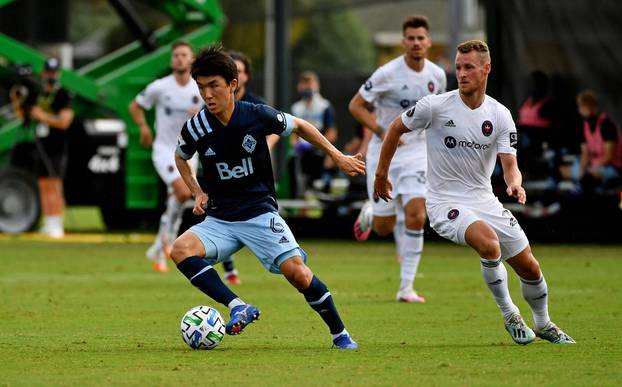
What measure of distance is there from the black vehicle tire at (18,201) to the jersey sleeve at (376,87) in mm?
9300

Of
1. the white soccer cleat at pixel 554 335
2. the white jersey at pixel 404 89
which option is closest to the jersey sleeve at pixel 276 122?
the white soccer cleat at pixel 554 335

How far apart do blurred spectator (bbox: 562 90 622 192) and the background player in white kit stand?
5911mm

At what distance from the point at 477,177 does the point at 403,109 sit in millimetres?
3841

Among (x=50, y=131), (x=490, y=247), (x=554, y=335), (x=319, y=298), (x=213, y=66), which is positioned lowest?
(x=50, y=131)

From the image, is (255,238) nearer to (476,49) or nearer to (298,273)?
(298,273)

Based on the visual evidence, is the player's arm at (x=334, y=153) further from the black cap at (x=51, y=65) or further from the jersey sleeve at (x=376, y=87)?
the black cap at (x=51, y=65)

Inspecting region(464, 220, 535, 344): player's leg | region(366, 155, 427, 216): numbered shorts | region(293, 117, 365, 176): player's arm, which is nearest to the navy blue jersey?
region(293, 117, 365, 176): player's arm

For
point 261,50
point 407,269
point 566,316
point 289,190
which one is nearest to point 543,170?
point 289,190

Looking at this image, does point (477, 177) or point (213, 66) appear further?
point (477, 177)

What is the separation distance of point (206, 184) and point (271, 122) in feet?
1.99

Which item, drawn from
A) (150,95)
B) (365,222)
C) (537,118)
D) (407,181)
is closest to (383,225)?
(365,222)

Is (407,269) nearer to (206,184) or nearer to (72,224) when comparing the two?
(206,184)

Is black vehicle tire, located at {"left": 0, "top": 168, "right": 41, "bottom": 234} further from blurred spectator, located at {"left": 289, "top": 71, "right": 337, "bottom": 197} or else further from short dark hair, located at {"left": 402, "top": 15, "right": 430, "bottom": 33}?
short dark hair, located at {"left": 402, "top": 15, "right": 430, "bottom": 33}

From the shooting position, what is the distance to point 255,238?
31.0 ft
